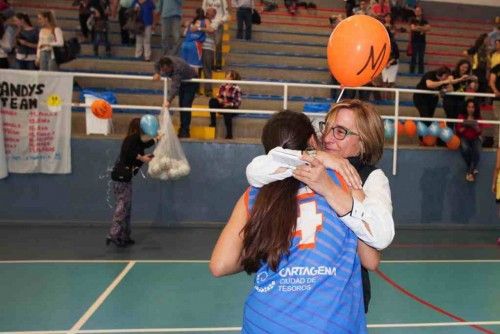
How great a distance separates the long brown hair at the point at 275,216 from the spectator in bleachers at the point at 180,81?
Result: 7.74m

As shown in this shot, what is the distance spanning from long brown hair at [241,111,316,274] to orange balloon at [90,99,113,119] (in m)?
8.32

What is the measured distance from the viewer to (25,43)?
12.5m

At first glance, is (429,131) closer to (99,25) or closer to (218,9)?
(218,9)

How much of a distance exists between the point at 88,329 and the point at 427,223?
775cm

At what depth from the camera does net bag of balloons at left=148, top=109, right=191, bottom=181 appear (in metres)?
9.34

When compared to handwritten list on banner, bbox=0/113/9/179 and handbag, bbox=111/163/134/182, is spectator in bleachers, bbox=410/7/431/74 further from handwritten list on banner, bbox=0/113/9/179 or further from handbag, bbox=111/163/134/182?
handwritten list on banner, bbox=0/113/9/179

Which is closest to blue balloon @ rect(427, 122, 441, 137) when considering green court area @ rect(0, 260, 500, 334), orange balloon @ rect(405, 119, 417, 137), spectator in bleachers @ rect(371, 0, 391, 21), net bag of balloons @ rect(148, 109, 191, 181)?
orange balloon @ rect(405, 119, 417, 137)

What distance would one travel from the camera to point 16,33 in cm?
1305

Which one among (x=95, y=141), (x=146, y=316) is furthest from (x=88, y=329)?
(x=95, y=141)

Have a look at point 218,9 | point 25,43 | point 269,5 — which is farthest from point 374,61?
point 269,5

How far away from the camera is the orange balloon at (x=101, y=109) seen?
394 inches

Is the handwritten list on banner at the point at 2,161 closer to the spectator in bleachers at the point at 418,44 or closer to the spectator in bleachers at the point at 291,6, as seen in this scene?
the spectator in bleachers at the point at 418,44

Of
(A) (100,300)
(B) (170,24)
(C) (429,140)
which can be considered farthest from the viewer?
(B) (170,24)

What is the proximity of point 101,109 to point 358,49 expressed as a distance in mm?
5916
